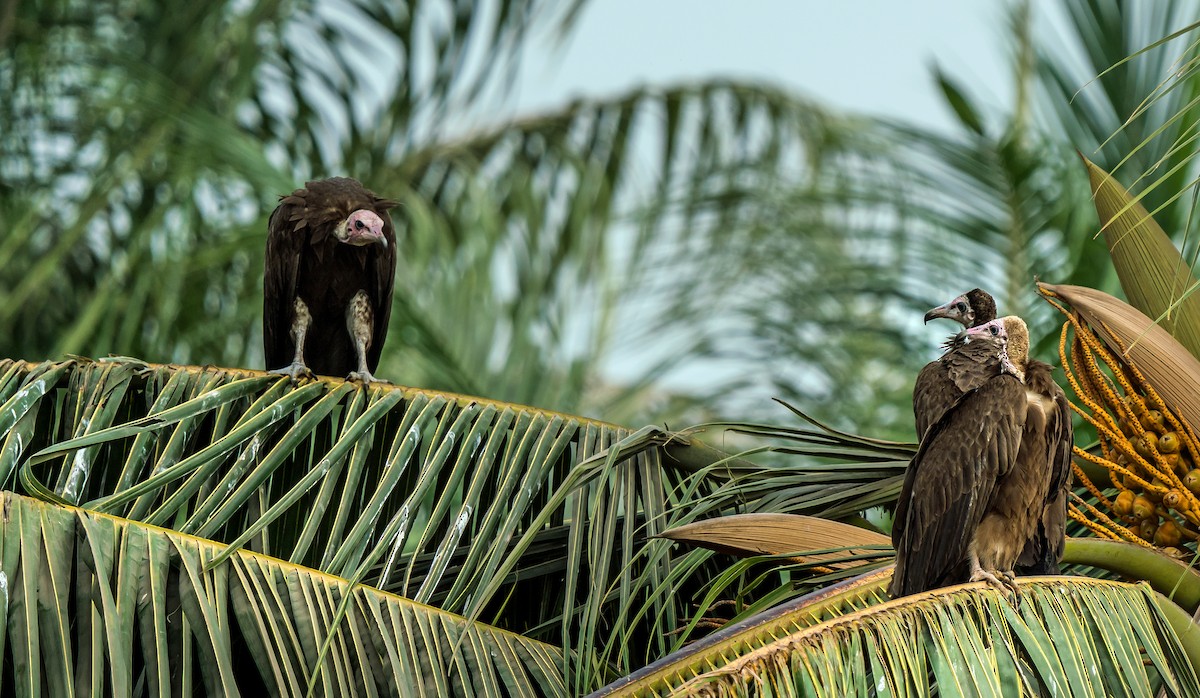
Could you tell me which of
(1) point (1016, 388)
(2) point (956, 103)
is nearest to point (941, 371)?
(1) point (1016, 388)

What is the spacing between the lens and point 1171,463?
12.8ft

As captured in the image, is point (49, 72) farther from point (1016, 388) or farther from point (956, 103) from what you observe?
point (1016, 388)

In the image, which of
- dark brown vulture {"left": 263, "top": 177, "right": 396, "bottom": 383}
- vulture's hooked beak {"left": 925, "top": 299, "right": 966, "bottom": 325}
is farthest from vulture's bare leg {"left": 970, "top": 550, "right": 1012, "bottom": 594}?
dark brown vulture {"left": 263, "top": 177, "right": 396, "bottom": 383}

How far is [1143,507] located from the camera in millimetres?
3961

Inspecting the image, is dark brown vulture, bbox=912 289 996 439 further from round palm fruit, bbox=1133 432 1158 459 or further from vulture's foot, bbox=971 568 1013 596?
round palm fruit, bbox=1133 432 1158 459

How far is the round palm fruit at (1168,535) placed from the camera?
3.95m

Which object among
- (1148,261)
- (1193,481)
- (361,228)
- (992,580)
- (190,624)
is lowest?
(190,624)

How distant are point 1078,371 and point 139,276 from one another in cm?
771

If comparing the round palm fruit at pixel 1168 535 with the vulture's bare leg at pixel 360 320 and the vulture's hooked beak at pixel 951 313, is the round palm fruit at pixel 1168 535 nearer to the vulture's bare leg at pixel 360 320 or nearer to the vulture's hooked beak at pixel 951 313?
the vulture's hooked beak at pixel 951 313

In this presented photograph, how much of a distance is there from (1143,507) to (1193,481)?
0.51ft

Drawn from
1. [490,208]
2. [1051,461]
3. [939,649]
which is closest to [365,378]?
[1051,461]

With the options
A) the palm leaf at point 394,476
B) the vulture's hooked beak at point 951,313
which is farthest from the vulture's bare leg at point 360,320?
the vulture's hooked beak at point 951,313

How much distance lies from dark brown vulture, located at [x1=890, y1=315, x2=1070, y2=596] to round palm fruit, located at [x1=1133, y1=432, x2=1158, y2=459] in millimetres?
480

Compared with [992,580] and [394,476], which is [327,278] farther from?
[992,580]
